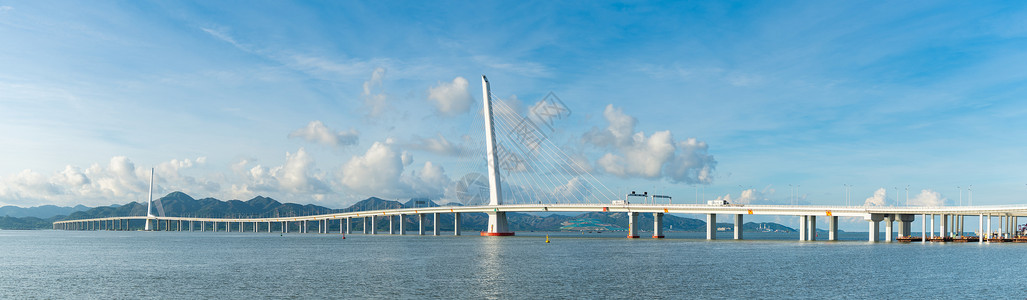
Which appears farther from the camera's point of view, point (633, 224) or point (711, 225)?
point (633, 224)

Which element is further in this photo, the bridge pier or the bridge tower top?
the bridge tower top

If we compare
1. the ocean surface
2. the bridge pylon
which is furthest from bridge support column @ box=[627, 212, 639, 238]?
the ocean surface

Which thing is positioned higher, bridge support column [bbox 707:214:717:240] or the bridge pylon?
the bridge pylon

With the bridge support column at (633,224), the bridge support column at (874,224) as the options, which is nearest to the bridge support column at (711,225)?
the bridge support column at (633,224)

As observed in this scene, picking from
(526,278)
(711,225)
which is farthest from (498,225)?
(526,278)

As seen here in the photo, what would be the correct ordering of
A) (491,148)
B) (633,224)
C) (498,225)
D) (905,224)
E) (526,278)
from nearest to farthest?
(526,278)
(905,224)
(491,148)
(633,224)
(498,225)

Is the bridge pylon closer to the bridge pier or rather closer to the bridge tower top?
the bridge tower top

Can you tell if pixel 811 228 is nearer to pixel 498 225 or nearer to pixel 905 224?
pixel 905 224

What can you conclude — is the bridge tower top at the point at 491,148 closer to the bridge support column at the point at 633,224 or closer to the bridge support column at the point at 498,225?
the bridge support column at the point at 498,225

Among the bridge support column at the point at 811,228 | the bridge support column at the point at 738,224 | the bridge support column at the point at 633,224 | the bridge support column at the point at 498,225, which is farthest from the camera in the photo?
the bridge support column at the point at 498,225

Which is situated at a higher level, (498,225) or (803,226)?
(803,226)

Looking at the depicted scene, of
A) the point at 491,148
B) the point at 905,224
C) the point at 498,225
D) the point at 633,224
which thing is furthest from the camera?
the point at 498,225

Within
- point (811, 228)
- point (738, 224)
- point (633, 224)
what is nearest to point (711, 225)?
point (738, 224)

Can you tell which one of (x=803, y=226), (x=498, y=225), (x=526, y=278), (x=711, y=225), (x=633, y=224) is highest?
(x=526, y=278)
